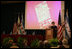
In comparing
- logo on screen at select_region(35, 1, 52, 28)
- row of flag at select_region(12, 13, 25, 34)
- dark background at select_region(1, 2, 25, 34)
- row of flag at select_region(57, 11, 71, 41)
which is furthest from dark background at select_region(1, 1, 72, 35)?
row of flag at select_region(57, 11, 71, 41)

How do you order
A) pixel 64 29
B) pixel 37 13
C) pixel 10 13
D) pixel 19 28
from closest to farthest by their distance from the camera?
1. pixel 64 29
2. pixel 37 13
3. pixel 19 28
4. pixel 10 13

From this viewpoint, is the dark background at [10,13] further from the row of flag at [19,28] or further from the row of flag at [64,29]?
the row of flag at [64,29]

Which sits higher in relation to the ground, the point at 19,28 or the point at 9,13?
the point at 9,13

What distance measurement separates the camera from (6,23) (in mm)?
5086

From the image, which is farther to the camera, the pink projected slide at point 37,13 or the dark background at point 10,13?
the dark background at point 10,13

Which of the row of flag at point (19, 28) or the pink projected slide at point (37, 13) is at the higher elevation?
the pink projected slide at point (37, 13)

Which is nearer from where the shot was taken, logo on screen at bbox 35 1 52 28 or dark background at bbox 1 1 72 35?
logo on screen at bbox 35 1 52 28

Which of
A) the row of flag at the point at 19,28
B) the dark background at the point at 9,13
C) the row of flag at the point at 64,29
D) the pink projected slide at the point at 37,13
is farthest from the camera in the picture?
the dark background at the point at 9,13

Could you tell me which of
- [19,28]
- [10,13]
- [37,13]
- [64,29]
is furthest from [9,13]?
[64,29]

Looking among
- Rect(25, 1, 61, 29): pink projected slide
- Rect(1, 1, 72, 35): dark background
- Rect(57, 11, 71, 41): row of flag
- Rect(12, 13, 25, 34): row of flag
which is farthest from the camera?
Rect(1, 1, 72, 35): dark background

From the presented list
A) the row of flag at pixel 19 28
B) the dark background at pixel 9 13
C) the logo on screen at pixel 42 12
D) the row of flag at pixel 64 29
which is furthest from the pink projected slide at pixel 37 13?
the row of flag at pixel 64 29

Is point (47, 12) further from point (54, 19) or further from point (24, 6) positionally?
point (24, 6)

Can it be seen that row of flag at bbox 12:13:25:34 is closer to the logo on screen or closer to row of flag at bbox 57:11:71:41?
the logo on screen

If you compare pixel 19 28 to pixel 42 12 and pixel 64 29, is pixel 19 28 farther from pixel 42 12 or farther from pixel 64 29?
pixel 64 29
